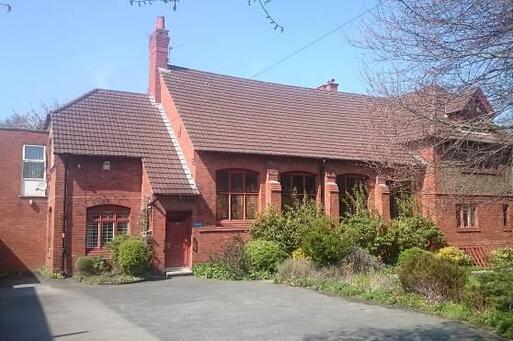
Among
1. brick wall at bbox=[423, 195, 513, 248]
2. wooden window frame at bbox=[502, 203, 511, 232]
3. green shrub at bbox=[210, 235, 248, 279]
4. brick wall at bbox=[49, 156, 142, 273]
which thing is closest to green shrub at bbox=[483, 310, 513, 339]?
green shrub at bbox=[210, 235, 248, 279]

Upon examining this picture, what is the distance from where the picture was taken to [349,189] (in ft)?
87.2

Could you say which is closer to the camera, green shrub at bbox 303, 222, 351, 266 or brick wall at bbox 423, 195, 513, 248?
green shrub at bbox 303, 222, 351, 266

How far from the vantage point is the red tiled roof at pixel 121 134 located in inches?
858

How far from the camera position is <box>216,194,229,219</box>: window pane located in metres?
23.2

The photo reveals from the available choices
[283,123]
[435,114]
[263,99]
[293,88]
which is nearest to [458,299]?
[435,114]

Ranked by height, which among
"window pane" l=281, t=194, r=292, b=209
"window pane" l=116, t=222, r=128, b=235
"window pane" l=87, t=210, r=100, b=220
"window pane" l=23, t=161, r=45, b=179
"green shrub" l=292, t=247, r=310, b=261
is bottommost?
"green shrub" l=292, t=247, r=310, b=261

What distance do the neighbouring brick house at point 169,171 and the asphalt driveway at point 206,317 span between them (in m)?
4.45

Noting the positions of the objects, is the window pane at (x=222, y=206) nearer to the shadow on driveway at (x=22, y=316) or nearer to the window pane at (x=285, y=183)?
the window pane at (x=285, y=183)

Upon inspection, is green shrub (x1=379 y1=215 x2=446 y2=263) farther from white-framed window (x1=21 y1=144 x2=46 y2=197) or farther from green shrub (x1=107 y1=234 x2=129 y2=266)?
white-framed window (x1=21 y1=144 x2=46 y2=197)

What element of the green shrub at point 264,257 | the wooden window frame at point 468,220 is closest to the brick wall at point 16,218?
the green shrub at point 264,257

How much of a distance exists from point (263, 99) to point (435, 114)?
20286 millimetres

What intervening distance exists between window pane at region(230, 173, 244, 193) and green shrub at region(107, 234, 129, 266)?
16.8 ft

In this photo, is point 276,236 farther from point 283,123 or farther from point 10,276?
point 10,276

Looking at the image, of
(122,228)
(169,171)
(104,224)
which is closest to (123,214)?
(122,228)
